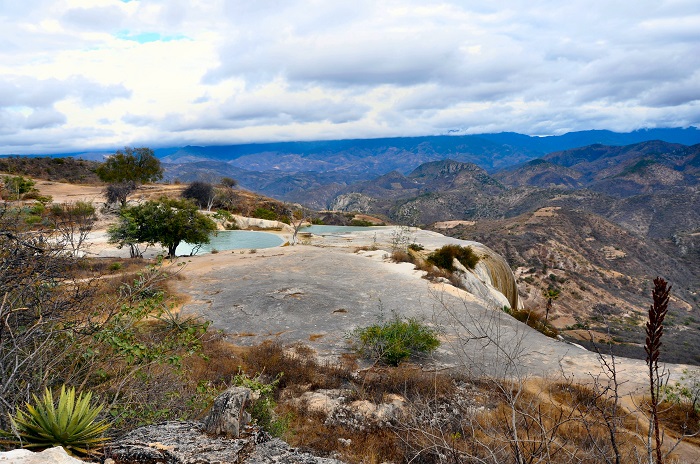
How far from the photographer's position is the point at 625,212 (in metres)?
160


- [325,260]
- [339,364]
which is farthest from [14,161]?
[339,364]

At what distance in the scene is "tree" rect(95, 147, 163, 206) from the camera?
2016 inches

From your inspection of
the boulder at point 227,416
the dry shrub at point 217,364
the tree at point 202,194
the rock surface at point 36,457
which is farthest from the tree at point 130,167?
the rock surface at point 36,457

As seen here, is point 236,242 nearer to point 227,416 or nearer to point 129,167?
point 129,167

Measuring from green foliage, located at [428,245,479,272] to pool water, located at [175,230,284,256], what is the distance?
1613cm

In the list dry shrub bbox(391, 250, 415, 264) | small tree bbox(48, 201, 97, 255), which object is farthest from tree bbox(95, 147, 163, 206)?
small tree bbox(48, 201, 97, 255)

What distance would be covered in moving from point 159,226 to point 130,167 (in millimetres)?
33073

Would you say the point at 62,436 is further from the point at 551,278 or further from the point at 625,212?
the point at 625,212

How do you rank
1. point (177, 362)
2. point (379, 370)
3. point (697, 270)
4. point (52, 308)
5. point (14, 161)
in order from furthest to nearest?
point (697, 270)
point (14, 161)
point (379, 370)
point (177, 362)
point (52, 308)

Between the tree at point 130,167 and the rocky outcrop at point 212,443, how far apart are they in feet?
169

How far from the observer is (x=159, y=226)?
25.4m

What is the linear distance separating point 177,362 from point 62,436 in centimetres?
181

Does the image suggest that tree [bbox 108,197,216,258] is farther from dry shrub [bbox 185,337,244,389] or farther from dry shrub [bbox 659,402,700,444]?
dry shrub [bbox 659,402,700,444]

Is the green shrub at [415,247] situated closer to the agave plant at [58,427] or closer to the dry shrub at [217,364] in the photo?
the dry shrub at [217,364]
